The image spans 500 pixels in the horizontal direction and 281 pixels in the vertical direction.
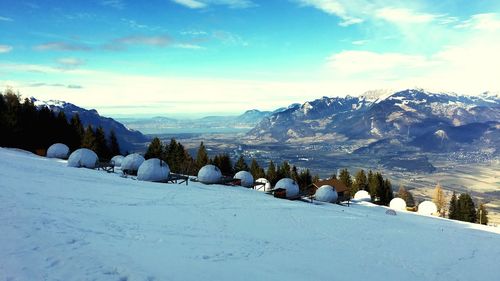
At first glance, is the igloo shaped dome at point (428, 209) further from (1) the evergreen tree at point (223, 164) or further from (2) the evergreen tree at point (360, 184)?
(1) the evergreen tree at point (223, 164)

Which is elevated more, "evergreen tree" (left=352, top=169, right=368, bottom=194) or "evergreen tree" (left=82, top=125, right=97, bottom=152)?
"evergreen tree" (left=82, top=125, right=97, bottom=152)

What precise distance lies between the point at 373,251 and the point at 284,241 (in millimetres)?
7468

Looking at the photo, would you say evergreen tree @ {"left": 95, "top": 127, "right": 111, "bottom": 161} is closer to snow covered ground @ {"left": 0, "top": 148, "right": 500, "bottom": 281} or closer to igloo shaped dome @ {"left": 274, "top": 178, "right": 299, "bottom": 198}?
igloo shaped dome @ {"left": 274, "top": 178, "right": 299, "bottom": 198}

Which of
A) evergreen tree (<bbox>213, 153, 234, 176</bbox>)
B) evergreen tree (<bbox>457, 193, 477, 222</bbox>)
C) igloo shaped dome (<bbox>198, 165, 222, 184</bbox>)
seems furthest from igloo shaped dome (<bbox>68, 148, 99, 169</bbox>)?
evergreen tree (<bbox>457, 193, 477, 222</bbox>)

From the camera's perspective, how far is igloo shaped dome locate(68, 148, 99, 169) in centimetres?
6272

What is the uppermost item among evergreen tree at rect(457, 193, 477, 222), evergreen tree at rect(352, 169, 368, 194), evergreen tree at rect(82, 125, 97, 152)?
evergreen tree at rect(82, 125, 97, 152)

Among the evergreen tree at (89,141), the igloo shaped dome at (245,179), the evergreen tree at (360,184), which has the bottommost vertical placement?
the evergreen tree at (360,184)

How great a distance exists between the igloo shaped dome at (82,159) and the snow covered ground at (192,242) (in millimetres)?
19194

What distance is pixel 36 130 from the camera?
8712 cm

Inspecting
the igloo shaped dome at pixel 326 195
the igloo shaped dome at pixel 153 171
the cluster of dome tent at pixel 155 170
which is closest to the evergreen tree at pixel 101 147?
the cluster of dome tent at pixel 155 170

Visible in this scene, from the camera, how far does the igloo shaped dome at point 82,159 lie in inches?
2469

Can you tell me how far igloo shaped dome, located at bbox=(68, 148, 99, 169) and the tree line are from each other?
2375 centimetres

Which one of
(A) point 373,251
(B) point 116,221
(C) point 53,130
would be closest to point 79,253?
(B) point 116,221

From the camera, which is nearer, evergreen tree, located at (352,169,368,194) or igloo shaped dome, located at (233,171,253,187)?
igloo shaped dome, located at (233,171,253,187)
